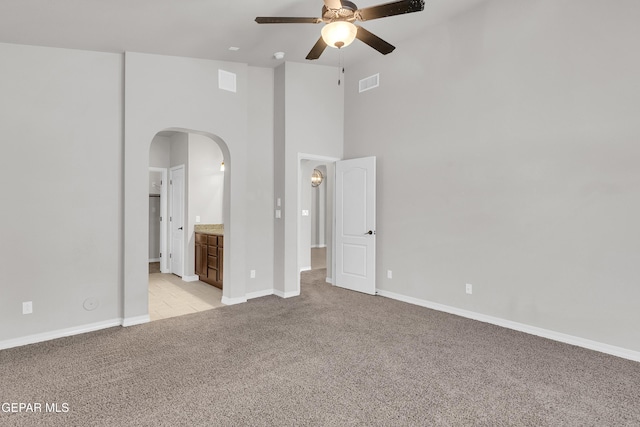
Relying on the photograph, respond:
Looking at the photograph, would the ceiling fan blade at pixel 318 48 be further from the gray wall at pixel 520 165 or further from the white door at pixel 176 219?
the white door at pixel 176 219

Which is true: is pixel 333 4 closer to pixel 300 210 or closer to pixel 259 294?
Answer: pixel 300 210

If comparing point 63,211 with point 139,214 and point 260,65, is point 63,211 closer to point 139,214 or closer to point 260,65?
point 139,214

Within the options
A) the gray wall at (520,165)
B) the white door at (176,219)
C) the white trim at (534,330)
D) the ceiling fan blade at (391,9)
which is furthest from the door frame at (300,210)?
the ceiling fan blade at (391,9)

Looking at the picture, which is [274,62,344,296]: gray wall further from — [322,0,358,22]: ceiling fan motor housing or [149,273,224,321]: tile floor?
[322,0,358,22]: ceiling fan motor housing

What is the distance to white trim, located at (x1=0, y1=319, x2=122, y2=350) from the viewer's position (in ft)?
10.9

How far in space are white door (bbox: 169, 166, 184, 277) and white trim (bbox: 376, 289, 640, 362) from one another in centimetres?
413

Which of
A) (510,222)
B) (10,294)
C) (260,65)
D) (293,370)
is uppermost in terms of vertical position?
(260,65)

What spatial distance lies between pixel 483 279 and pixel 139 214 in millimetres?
4051

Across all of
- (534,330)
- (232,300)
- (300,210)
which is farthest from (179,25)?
(534,330)

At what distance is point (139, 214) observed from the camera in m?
3.94

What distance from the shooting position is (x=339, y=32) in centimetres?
279

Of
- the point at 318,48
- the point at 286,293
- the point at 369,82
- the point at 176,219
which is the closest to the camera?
the point at 318,48

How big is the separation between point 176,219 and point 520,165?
5812mm

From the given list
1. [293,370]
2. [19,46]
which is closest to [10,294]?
[19,46]
